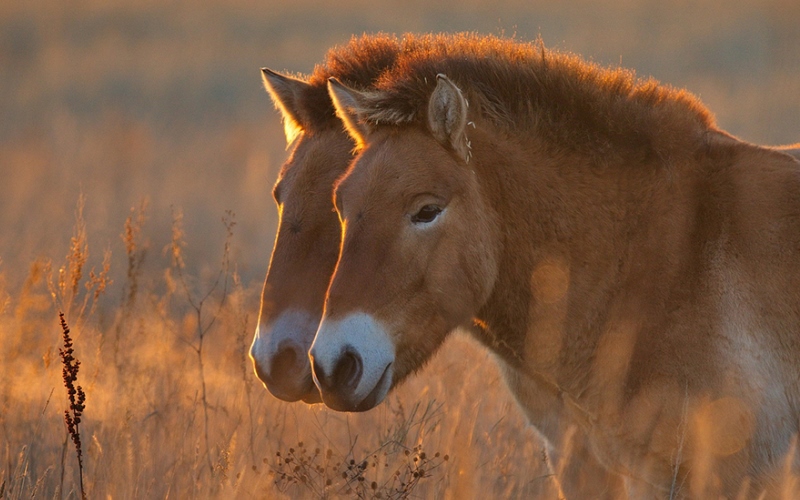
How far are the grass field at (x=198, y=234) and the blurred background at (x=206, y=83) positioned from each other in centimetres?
7

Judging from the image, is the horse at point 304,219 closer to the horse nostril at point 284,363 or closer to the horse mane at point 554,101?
the horse nostril at point 284,363

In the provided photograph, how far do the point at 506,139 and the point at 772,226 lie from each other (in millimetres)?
1235

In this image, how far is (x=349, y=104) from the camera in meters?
4.66

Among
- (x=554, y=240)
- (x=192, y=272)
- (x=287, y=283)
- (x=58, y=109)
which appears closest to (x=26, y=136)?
(x=58, y=109)

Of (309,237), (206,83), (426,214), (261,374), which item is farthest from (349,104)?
(206,83)

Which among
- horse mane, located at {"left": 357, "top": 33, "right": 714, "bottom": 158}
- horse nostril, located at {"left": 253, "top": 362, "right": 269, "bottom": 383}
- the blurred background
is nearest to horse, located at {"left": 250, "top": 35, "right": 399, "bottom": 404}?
horse nostril, located at {"left": 253, "top": 362, "right": 269, "bottom": 383}

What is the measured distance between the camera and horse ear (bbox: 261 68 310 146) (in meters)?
5.73

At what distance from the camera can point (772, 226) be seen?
4281mm

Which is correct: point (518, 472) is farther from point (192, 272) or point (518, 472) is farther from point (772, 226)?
point (192, 272)

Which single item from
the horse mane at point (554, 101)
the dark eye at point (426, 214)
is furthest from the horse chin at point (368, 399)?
the horse mane at point (554, 101)

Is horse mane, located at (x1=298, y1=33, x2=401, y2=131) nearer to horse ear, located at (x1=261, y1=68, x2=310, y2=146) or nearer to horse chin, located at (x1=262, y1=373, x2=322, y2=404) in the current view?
horse ear, located at (x1=261, y1=68, x2=310, y2=146)

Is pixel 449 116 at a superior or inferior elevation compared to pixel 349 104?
inferior

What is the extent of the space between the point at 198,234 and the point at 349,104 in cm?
913

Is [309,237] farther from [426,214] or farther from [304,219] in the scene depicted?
[426,214]
